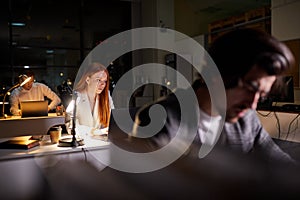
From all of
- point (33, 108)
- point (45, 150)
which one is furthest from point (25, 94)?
point (45, 150)

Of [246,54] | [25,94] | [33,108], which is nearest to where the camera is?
[246,54]

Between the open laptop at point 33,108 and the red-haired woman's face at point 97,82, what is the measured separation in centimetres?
119

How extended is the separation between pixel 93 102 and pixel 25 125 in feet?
4.22

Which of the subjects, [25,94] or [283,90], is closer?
[283,90]

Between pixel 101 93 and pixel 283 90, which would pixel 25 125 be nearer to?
pixel 101 93

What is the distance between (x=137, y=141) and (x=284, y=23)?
0.45 m

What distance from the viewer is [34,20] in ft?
14.1

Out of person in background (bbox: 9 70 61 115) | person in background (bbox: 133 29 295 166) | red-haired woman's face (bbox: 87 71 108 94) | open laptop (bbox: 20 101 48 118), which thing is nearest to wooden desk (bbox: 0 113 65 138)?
open laptop (bbox: 20 101 48 118)

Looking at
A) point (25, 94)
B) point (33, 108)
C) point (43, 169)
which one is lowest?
point (43, 169)

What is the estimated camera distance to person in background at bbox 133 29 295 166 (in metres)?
0.54

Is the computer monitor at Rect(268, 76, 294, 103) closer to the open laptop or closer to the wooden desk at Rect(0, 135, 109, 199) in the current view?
the wooden desk at Rect(0, 135, 109, 199)

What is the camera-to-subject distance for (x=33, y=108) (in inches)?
100

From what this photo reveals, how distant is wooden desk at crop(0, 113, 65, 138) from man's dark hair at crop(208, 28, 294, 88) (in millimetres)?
2216

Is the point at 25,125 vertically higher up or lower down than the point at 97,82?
lower down
